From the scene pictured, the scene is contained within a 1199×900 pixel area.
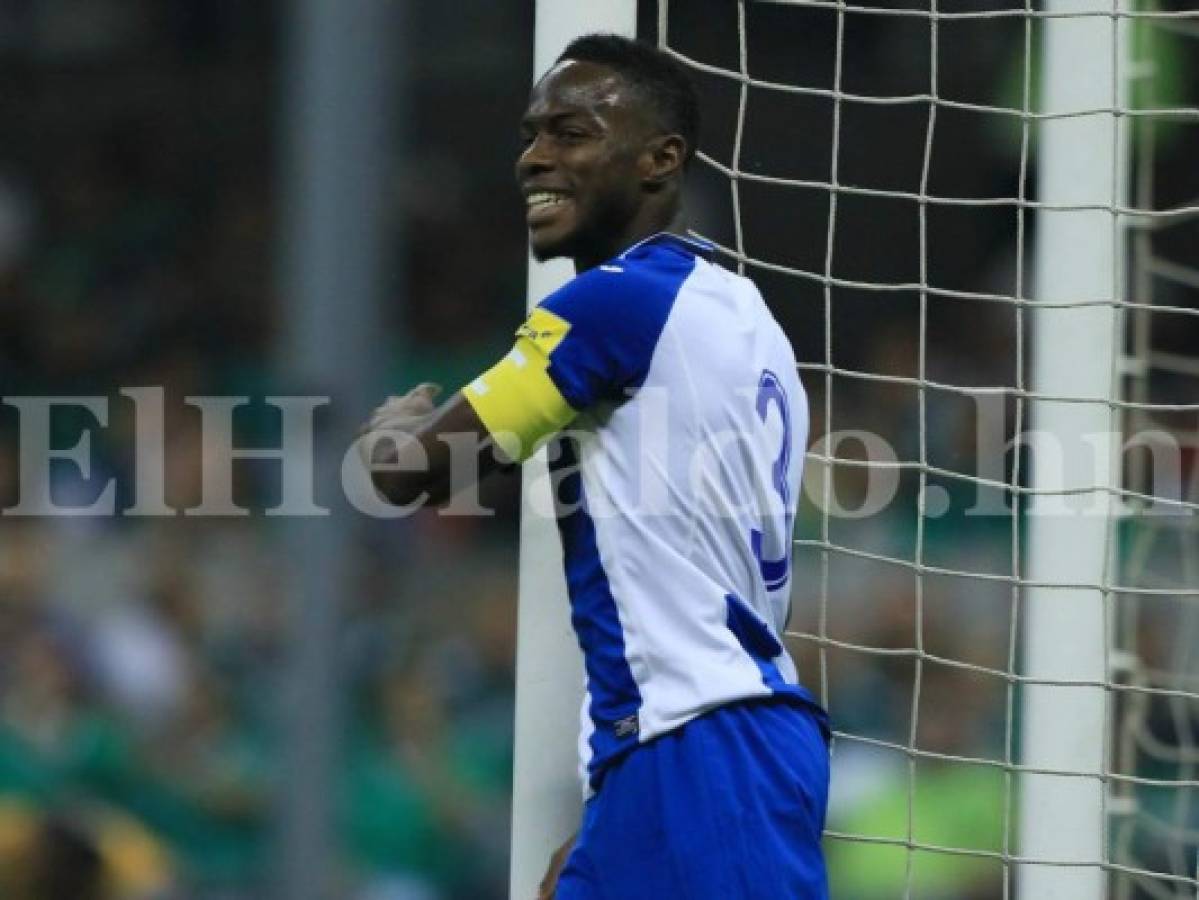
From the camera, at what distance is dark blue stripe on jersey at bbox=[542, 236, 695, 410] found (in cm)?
304

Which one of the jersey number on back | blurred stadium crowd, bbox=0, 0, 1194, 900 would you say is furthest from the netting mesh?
the jersey number on back

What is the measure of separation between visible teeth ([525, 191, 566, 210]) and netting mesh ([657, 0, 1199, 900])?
832mm

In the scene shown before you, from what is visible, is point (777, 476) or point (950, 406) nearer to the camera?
point (777, 476)

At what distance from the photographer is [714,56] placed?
7895mm

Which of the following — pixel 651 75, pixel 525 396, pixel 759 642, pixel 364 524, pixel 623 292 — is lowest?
pixel 364 524

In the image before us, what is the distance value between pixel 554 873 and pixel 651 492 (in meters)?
0.53

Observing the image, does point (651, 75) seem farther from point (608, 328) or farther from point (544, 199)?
point (608, 328)

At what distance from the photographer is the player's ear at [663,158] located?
10.5 feet

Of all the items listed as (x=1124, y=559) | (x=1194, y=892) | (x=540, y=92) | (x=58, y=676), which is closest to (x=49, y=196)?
(x=58, y=676)

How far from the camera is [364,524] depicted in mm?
7465

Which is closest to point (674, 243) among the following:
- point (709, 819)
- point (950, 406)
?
point (709, 819)

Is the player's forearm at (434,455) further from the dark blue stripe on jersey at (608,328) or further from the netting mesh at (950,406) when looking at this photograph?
the netting mesh at (950,406)

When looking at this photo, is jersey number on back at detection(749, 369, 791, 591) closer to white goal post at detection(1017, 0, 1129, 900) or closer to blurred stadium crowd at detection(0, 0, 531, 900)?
white goal post at detection(1017, 0, 1129, 900)

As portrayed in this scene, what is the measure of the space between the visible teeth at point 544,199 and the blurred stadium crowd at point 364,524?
2.63m
